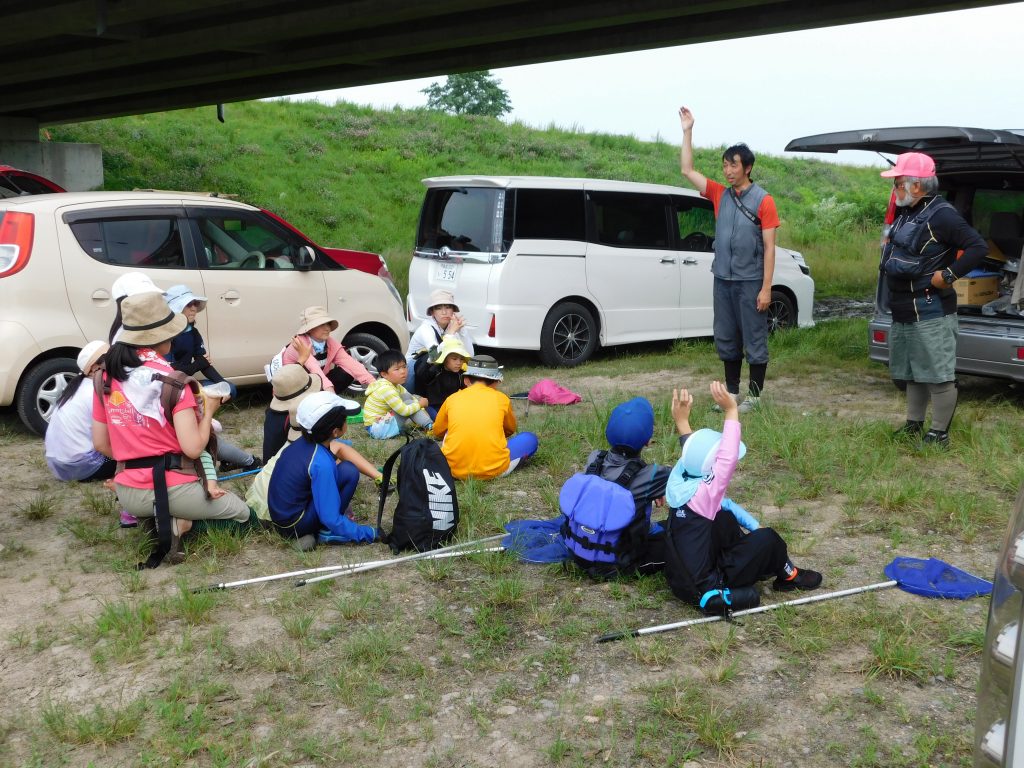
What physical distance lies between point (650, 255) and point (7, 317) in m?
6.58

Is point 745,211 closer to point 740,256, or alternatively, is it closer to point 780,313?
point 740,256

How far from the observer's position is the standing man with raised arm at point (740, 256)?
7.41 metres

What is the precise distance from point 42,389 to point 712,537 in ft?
17.4

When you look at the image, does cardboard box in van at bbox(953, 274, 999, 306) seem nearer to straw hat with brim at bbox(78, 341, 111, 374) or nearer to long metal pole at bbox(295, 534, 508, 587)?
long metal pole at bbox(295, 534, 508, 587)

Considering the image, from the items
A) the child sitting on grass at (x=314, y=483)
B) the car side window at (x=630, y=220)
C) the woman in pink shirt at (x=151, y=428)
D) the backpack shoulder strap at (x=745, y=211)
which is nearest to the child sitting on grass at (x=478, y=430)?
the child sitting on grass at (x=314, y=483)

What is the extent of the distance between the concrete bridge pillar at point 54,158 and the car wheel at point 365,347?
1533 centimetres

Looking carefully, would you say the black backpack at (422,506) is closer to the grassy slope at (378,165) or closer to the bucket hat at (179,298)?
the bucket hat at (179,298)

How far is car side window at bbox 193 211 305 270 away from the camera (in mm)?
8117

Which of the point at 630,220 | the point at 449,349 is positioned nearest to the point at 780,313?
the point at 630,220

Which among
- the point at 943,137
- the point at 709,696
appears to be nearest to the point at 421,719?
the point at 709,696

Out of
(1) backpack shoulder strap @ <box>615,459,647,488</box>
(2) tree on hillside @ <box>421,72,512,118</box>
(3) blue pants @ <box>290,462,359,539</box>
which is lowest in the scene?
(3) blue pants @ <box>290,462,359,539</box>

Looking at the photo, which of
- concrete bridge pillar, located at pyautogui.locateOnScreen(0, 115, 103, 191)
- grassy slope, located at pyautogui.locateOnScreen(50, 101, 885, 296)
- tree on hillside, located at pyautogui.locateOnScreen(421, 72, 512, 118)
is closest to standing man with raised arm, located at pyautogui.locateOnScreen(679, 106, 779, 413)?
grassy slope, located at pyautogui.locateOnScreen(50, 101, 885, 296)

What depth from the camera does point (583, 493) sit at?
4523 millimetres

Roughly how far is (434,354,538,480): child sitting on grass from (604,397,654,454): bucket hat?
1.65 m
